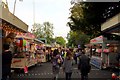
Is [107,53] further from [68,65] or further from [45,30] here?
[45,30]

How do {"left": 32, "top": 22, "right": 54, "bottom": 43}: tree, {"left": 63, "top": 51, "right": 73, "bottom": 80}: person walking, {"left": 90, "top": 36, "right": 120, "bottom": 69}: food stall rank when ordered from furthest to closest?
{"left": 32, "top": 22, "right": 54, "bottom": 43}: tree < {"left": 90, "top": 36, "right": 120, "bottom": 69}: food stall < {"left": 63, "top": 51, "right": 73, "bottom": 80}: person walking

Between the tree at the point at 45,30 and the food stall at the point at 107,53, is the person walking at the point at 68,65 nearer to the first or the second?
the food stall at the point at 107,53

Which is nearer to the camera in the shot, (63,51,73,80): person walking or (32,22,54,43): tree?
(63,51,73,80): person walking

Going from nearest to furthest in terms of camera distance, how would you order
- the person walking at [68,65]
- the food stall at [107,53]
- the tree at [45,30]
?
the person walking at [68,65], the food stall at [107,53], the tree at [45,30]

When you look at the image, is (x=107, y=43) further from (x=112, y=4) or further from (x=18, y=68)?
(x=18, y=68)

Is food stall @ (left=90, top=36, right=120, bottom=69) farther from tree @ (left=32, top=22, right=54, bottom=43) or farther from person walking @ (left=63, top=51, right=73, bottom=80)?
tree @ (left=32, top=22, right=54, bottom=43)

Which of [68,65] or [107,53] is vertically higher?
[107,53]

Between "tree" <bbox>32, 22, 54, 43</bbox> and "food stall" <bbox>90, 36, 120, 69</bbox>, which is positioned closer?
"food stall" <bbox>90, 36, 120, 69</bbox>

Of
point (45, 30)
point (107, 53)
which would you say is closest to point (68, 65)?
point (107, 53)

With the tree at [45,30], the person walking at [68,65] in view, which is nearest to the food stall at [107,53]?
the person walking at [68,65]

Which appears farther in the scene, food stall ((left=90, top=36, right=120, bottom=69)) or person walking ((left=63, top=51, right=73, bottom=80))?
food stall ((left=90, top=36, right=120, bottom=69))

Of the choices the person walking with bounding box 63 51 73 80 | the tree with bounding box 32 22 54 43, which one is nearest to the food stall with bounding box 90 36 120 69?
the person walking with bounding box 63 51 73 80

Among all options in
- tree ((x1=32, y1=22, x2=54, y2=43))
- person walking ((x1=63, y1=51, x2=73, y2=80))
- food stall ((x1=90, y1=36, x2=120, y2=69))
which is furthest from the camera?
tree ((x1=32, y1=22, x2=54, y2=43))

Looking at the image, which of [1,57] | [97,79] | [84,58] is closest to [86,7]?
[97,79]
